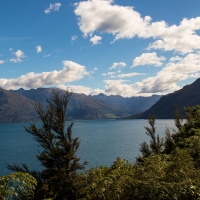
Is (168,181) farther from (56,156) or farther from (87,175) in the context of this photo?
(56,156)

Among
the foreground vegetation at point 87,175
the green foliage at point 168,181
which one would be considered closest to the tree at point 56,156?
the foreground vegetation at point 87,175

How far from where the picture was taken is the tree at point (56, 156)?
15367mm

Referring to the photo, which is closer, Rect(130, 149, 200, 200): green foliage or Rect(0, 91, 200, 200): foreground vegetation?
Rect(130, 149, 200, 200): green foliage

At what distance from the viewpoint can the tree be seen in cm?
1537

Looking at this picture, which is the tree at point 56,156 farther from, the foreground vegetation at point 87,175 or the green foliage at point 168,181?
the green foliage at point 168,181

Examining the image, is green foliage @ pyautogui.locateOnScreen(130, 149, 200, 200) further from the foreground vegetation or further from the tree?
the tree

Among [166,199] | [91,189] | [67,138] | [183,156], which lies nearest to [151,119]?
[67,138]

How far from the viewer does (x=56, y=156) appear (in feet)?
54.2

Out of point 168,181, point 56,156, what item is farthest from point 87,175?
point 168,181

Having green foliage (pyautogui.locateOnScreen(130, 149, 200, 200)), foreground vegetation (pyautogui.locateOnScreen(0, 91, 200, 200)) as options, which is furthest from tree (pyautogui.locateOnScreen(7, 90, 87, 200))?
green foliage (pyautogui.locateOnScreen(130, 149, 200, 200))

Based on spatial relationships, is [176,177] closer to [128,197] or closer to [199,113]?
[128,197]

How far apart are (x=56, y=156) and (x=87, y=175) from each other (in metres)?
3.95

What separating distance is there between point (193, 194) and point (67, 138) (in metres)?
12.2

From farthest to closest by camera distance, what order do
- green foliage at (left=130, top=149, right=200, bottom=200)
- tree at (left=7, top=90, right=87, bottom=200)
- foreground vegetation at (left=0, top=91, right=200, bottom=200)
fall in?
1. tree at (left=7, top=90, right=87, bottom=200)
2. foreground vegetation at (left=0, top=91, right=200, bottom=200)
3. green foliage at (left=130, top=149, right=200, bottom=200)
